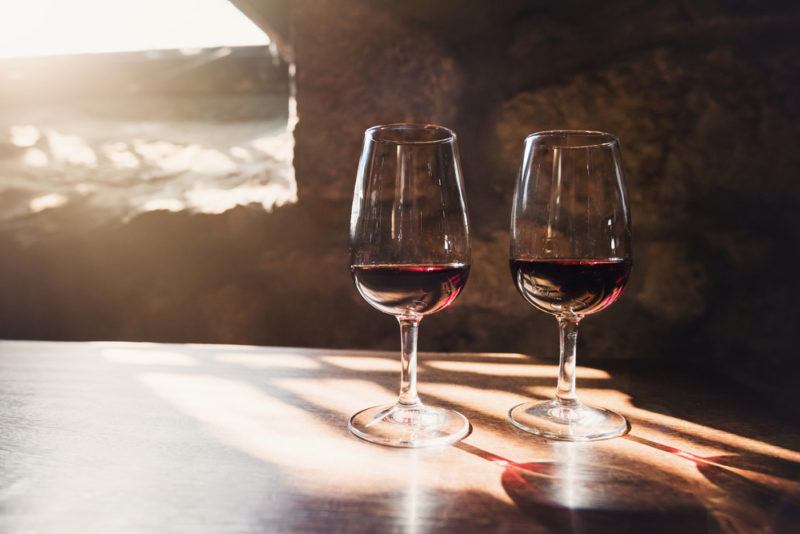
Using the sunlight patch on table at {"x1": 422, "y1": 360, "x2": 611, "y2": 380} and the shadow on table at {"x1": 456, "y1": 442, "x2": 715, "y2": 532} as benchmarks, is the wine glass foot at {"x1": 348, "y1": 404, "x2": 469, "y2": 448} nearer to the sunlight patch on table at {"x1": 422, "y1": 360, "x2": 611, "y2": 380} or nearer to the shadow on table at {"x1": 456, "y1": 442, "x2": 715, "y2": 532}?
the shadow on table at {"x1": 456, "y1": 442, "x2": 715, "y2": 532}

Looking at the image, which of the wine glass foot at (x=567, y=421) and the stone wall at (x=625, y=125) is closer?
the wine glass foot at (x=567, y=421)

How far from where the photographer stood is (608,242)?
0.62 metres

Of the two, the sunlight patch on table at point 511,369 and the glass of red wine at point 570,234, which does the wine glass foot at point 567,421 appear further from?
the sunlight patch on table at point 511,369

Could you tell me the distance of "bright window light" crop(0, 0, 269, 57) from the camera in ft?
7.09

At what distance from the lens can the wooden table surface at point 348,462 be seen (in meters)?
0.39

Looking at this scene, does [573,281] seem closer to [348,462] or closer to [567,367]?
[567,367]

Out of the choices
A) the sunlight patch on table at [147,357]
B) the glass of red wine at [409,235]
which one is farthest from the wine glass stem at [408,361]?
the sunlight patch on table at [147,357]

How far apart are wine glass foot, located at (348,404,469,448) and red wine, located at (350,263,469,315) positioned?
102mm

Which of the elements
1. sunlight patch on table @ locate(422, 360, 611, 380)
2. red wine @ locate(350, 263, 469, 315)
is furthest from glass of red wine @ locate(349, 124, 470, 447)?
sunlight patch on table @ locate(422, 360, 611, 380)

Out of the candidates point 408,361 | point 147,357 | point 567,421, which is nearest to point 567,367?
point 567,421

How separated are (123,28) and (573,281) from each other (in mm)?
2271

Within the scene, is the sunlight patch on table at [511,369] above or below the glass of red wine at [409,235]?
below

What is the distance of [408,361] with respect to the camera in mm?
599

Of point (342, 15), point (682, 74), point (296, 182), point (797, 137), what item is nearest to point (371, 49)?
point (342, 15)
